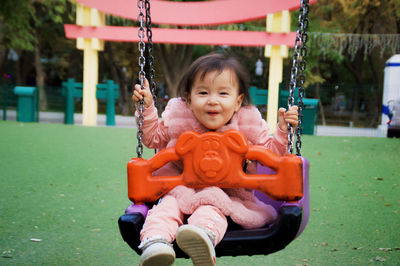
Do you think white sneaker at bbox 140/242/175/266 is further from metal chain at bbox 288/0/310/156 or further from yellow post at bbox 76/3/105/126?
yellow post at bbox 76/3/105/126

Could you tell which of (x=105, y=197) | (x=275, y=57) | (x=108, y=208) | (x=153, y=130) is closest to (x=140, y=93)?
(x=153, y=130)

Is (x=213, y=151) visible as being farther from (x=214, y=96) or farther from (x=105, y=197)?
(x=105, y=197)

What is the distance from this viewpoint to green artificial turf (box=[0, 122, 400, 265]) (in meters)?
2.79

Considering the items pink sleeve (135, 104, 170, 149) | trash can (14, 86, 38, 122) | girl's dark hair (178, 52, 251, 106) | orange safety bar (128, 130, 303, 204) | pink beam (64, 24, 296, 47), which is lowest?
trash can (14, 86, 38, 122)

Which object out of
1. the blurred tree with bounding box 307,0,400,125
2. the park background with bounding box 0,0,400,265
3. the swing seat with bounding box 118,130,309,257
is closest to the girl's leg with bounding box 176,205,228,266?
the swing seat with bounding box 118,130,309,257

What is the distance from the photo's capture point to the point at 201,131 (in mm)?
2273

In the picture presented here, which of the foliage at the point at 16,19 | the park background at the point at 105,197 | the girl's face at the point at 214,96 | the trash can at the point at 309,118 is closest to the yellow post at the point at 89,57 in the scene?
the park background at the point at 105,197

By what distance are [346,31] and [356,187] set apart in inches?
588

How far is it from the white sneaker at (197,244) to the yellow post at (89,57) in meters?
9.71

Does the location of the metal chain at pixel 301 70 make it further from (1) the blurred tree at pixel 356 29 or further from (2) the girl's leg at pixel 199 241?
(1) the blurred tree at pixel 356 29

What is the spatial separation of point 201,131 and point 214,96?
0.84 ft

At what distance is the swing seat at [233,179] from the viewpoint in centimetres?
189

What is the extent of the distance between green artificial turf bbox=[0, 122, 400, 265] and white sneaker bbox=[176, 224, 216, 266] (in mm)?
986

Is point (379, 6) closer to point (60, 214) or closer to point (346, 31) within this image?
point (346, 31)
